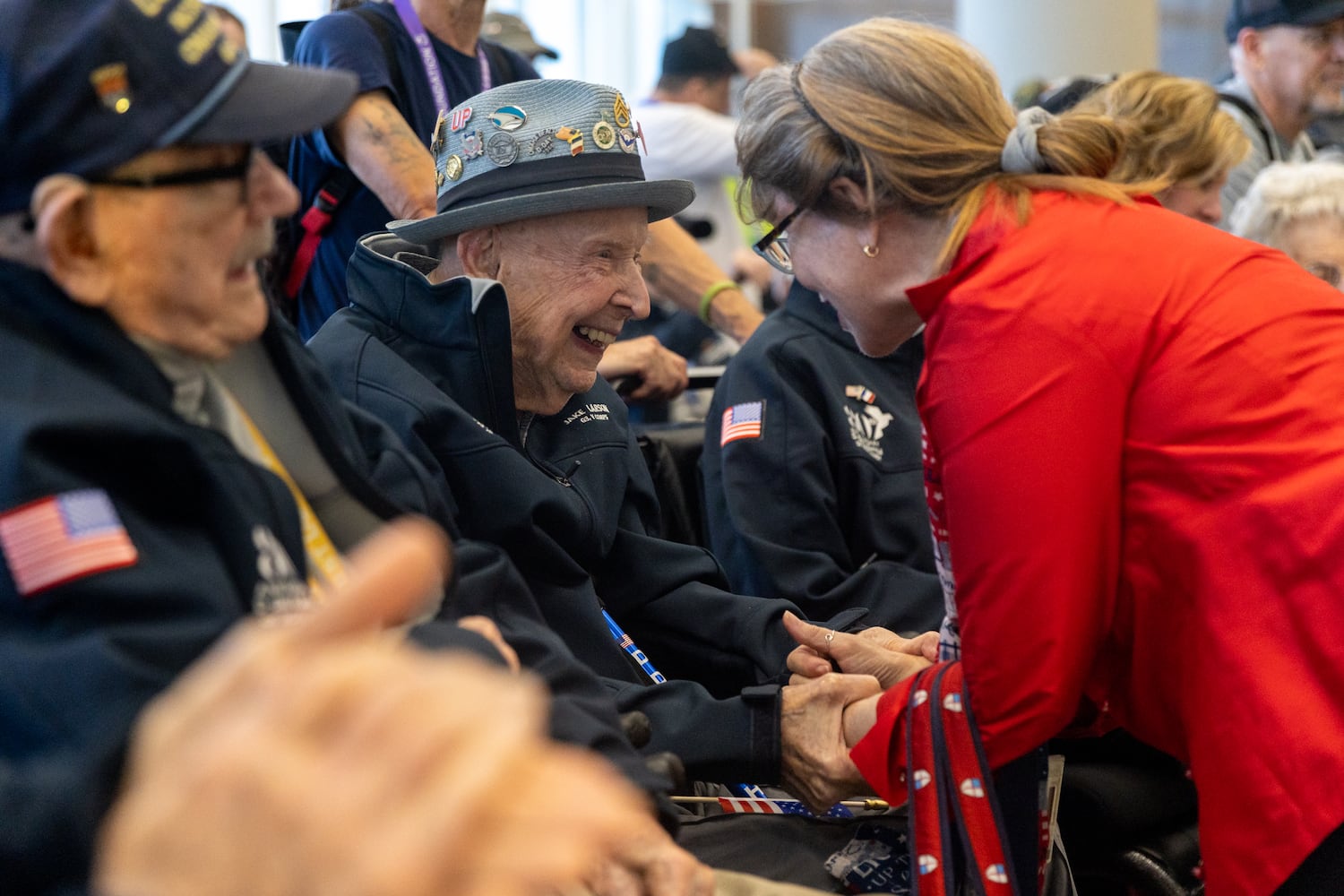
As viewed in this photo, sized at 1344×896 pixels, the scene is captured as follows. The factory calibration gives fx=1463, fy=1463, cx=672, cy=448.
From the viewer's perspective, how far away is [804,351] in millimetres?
2869

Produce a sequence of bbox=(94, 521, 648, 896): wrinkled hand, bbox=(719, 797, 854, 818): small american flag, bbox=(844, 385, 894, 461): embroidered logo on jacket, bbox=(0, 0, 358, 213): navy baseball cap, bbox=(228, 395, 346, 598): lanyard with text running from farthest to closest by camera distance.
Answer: bbox=(844, 385, 894, 461): embroidered logo on jacket → bbox=(719, 797, 854, 818): small american flag → bbox=(228, 395, 346, 598): lanyard with text → bbox=(0, 0, 358, 213): navy baseball cap → bbox=(94, 521, 648, 896): wrinkled hand

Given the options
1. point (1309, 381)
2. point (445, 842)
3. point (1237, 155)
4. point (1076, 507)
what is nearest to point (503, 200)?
point (1076, 507)

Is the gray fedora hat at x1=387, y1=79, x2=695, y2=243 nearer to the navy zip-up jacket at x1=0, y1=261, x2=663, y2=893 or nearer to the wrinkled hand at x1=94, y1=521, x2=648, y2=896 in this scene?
the navy zip-up jacket at x1=0, y1=261, x2=663, y2=893

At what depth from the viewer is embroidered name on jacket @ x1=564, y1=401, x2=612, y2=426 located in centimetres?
246

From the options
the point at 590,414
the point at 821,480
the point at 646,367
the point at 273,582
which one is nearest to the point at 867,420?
the point at 821,480

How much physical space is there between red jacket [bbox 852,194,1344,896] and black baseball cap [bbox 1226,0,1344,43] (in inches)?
127

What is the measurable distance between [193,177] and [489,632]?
54 centimetres

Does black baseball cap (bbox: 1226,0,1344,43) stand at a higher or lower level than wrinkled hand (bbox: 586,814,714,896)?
lower

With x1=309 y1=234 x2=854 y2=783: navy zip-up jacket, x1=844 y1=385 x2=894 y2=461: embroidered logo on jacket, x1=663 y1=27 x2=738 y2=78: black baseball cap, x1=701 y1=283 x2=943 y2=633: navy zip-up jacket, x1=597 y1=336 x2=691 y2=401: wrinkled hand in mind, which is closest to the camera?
x1=309 y1=234 x2=854 y2=783: navy zip-up jacket

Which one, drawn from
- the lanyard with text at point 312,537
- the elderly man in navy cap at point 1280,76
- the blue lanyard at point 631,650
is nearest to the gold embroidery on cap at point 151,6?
the lanyard with text at point 312,537

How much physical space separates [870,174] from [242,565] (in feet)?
3.69

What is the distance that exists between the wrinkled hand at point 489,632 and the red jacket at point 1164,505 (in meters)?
0.65

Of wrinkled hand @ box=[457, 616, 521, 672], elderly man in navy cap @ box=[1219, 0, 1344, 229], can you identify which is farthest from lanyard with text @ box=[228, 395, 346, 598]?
elderly man in navy cap @ box=[1219, 0, 1344, 229]

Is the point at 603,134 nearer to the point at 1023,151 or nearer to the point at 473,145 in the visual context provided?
the point at 473,145
